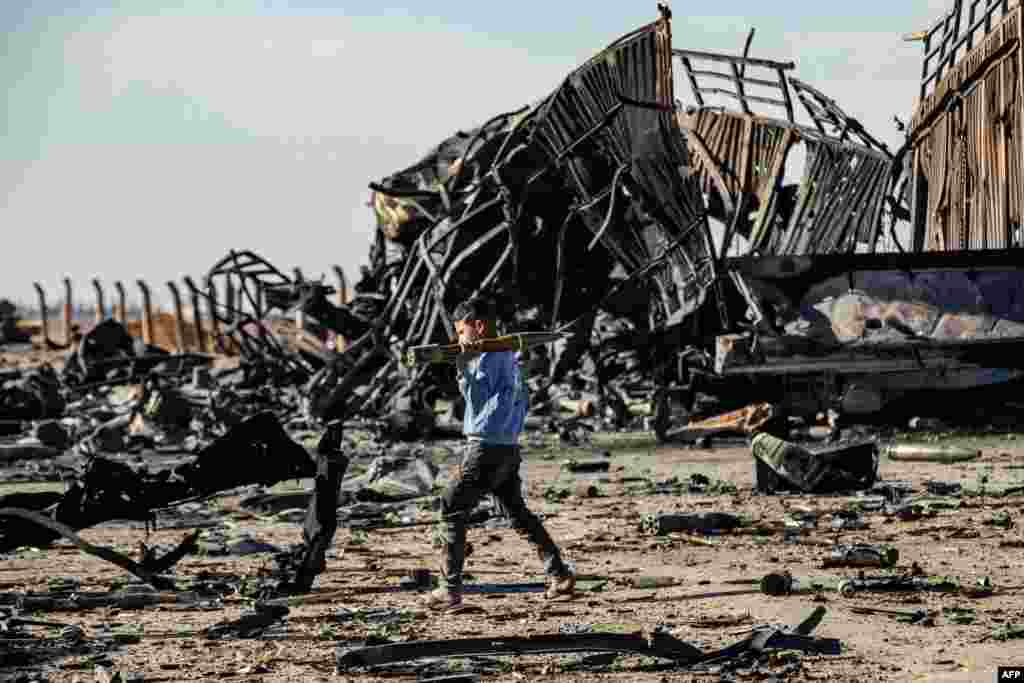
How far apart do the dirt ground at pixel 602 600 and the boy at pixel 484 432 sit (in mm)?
272

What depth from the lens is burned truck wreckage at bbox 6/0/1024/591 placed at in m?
13.9

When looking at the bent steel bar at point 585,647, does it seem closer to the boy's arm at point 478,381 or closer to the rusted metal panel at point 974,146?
the boy's arm at point 478,381

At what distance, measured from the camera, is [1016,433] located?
13555 mm

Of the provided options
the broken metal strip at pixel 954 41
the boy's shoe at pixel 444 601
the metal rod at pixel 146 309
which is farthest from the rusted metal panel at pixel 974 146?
the metal rod at pixel 146 309

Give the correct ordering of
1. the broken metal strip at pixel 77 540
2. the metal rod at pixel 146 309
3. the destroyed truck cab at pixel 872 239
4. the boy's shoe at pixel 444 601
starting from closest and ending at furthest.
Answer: the broken metal strip at pixel 77 540
the boy's shoe at pixel 444 601
the destroyed truck cab at pixel 872 239
the metal rod at pixel 146 309

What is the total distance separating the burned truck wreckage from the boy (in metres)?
7.68

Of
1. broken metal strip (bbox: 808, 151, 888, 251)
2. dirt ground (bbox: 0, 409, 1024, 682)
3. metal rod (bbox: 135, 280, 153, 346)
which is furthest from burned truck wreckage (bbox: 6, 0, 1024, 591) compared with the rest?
metal rod (bbox: 135, 280, 153, 346)

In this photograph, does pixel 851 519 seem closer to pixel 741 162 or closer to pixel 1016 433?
pixel 1016 433

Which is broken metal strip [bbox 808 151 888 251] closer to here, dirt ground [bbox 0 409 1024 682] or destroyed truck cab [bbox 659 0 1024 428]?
destroyed truck cab [bbox 659 0 1024 428]

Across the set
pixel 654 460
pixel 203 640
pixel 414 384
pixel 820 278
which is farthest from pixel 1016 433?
pixel 203 640

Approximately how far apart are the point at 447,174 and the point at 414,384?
2.87 metres

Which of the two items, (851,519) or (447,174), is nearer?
(851,519)

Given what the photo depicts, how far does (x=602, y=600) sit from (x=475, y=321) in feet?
4.49

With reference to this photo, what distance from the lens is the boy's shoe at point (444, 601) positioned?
625cm
